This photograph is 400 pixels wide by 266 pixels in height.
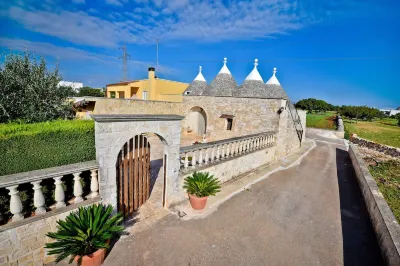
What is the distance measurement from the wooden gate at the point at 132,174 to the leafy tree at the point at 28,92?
3.81 m

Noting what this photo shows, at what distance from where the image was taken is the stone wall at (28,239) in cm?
332

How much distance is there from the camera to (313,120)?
3036 centimetres

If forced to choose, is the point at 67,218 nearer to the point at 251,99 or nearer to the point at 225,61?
the point at 251,99

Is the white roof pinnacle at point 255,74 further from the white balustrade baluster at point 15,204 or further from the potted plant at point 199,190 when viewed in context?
the white balustrade baluster at point 15,204

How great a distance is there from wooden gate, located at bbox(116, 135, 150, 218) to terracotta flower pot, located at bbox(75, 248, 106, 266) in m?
1.34

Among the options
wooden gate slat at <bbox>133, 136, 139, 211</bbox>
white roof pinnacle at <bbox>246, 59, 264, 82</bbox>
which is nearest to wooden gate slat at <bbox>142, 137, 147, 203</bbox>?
wooden gate slat at <bbox>133, 136, 139, 211</bbox>

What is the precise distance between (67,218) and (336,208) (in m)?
7.95

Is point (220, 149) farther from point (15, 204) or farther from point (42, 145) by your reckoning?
point (15, 204)

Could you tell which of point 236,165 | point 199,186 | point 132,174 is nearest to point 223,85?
point 236,165

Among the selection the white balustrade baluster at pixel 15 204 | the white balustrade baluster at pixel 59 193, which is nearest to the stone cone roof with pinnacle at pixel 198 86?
the white balustrade baluster at pixel 59 193

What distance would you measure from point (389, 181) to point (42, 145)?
40.5ft

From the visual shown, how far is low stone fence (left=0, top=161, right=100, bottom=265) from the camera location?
3.36 metres

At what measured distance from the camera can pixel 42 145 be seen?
421 cm

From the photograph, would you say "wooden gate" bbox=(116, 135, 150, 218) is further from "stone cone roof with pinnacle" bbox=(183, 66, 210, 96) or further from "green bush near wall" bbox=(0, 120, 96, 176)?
"stone cone roof with pinnacle" bbox=(183, 66, 210, 96)
